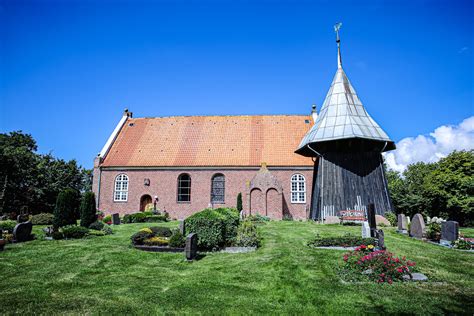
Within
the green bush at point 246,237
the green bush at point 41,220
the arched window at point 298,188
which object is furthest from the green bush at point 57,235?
the arched window at point 298,188

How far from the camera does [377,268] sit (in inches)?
317

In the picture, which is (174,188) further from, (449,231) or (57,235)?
(449,231)

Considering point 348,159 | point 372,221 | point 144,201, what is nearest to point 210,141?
point 144,201

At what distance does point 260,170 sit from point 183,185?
274 inches

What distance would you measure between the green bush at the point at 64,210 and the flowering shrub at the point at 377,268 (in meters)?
14.0

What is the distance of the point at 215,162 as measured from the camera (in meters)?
27.0

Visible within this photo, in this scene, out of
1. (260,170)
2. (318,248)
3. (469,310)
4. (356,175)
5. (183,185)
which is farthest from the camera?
(183,185)

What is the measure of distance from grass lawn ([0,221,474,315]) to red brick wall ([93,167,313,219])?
47.2 ft

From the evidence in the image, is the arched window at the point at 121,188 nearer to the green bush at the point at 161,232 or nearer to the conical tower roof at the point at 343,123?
the green bush at the point at 161,232

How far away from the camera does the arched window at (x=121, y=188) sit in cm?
2736

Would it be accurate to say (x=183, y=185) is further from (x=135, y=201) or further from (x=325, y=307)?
(x=325, y=307)

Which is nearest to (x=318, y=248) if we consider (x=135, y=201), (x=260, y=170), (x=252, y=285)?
(x=252, y=285)

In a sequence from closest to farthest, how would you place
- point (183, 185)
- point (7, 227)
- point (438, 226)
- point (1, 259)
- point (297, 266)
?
1. point (297, 266)
2. point (1, 259)
3. point (438, 226)
4. point (7, 227)
5. point (183, 185)

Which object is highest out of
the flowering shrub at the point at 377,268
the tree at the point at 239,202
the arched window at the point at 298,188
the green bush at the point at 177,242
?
the arched window at the point at 298,188
